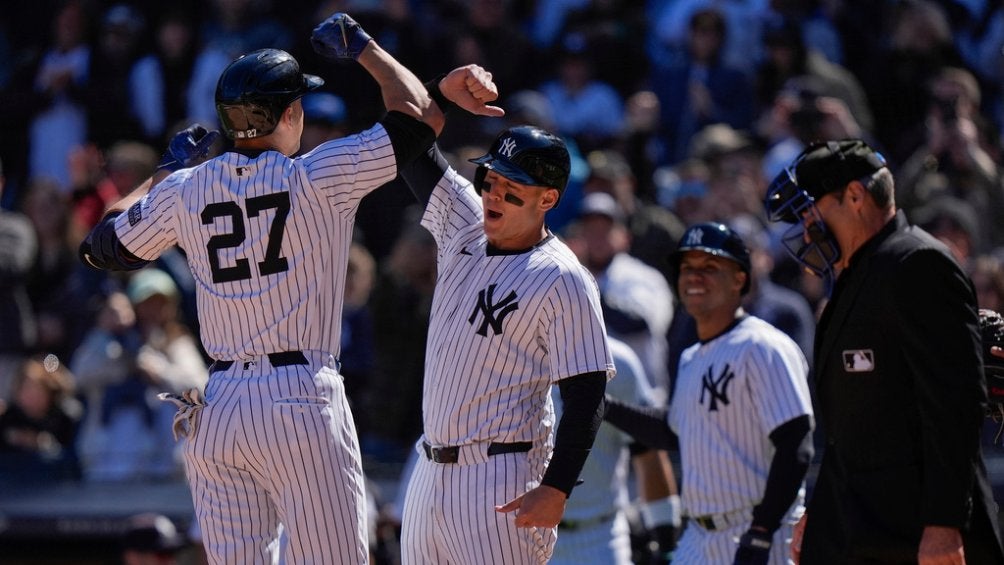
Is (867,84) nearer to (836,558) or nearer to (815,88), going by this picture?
(815,88)

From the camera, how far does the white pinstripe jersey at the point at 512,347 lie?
432 centimetres

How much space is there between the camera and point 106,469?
851cm

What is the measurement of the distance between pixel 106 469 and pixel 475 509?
4698 mm

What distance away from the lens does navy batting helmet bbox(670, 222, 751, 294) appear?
18.2 feet

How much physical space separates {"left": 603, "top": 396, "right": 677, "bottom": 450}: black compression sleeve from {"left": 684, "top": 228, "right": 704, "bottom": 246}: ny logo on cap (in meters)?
0.63

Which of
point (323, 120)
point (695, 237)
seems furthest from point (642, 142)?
point (695, 237)

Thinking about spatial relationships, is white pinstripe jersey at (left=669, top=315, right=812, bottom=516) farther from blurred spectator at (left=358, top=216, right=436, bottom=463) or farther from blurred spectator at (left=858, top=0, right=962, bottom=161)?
blurred spectator at (left=858, top=0, right=962, bottom=161)

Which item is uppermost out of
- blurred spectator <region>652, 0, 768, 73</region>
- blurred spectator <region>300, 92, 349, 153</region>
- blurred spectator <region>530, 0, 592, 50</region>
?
blurred spectator <region>530, 0, 592, 50</region>

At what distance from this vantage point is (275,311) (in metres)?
4.14

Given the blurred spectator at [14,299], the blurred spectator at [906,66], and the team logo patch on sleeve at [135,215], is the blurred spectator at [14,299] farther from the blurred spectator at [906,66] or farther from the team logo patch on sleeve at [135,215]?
the blurred spectator at [906,66]

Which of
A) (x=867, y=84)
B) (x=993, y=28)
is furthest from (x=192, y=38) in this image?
(x=993, y=28)

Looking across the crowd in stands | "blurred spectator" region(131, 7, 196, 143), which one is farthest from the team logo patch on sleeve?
"blurred spectator" region(131, 7, 196, 143)

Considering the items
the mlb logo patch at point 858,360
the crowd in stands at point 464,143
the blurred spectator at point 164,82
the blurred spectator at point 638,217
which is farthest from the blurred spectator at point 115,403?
the mlb logo patch at point 858,360

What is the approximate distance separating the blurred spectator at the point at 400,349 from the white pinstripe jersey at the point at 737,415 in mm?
3135
